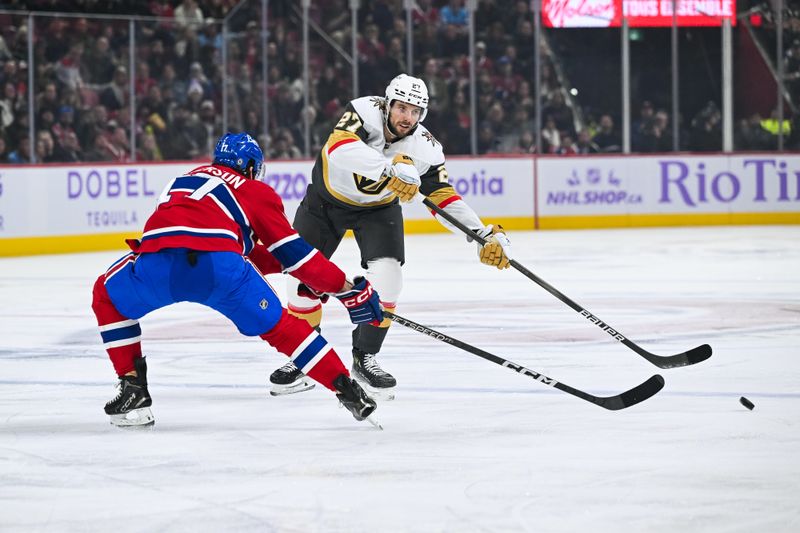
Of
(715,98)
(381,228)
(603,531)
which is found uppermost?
(715,98)

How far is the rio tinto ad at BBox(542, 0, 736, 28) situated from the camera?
13.5 metres

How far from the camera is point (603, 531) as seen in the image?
2.78 metres

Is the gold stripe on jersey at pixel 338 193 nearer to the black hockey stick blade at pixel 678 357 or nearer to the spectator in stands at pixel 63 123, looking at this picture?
the black hockey stick blade at pixel 678 357

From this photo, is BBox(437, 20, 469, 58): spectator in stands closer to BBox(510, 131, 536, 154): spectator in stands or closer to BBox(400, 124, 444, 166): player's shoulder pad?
BBox(510, 131, 536, 154): spectator in stands

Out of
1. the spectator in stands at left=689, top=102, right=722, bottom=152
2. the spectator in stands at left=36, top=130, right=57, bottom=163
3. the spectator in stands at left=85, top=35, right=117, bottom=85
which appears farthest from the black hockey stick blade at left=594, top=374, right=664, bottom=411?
the spectator in stands at left=689, top=102, right=722, bottom=152

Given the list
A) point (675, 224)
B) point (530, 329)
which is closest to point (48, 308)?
point (530, 329)

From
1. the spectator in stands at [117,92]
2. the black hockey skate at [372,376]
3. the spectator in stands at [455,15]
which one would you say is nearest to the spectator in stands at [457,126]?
the spectator in stands at [455,15]

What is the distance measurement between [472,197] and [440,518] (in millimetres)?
10043

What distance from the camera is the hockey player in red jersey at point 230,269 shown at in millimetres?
3789

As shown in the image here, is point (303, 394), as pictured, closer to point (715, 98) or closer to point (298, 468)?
point (298, 468)

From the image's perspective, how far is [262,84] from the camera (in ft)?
40.4

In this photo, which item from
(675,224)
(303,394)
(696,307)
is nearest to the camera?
(303,394)

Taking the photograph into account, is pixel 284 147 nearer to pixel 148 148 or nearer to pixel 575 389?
pixel 148 148

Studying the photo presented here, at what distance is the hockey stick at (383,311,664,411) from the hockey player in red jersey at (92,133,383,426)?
0.33 m
